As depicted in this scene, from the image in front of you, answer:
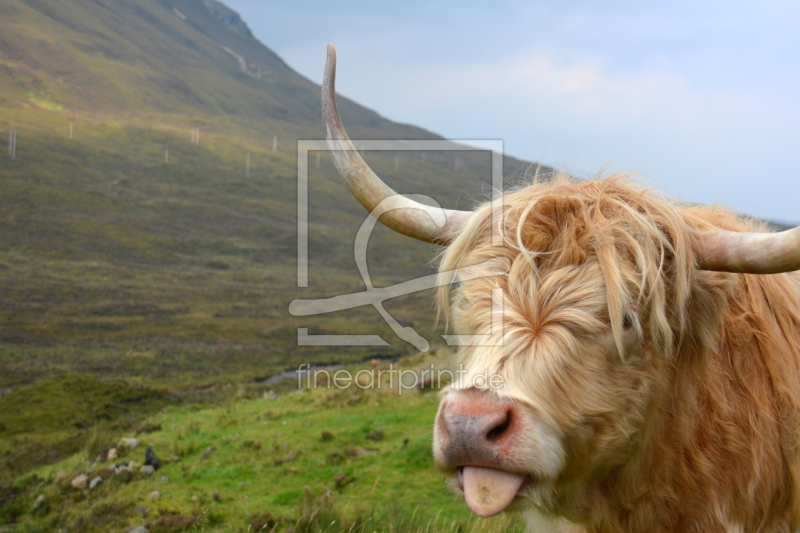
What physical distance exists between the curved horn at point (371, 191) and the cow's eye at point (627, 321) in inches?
39.2

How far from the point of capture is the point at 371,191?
2.73m

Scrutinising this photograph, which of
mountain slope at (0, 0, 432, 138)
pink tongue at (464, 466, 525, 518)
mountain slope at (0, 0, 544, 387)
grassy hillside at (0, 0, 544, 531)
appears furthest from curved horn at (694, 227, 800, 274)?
mountain slope at (0, 0, 432, 138)

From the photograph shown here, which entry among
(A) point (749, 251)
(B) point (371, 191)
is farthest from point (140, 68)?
(A) point (749, 251)

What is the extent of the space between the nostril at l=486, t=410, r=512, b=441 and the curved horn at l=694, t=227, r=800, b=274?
1116 mm

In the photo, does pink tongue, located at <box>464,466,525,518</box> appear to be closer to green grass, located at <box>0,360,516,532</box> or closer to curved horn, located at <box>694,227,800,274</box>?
curved horn, located at <box>694,227,800,274</box>

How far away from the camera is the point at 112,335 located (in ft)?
69.1

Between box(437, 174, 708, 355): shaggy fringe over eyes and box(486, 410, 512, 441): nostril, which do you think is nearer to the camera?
box(486, 410, 512, 441): nostril

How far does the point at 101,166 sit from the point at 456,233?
225 ft

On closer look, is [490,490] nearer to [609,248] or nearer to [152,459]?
[609,248]

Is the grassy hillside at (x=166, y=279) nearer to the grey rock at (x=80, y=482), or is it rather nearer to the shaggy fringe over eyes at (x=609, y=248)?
the grey rock at (x=80, y=482)

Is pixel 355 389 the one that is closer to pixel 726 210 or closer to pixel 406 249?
pixel 726 210

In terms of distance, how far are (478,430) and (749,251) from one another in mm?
1272

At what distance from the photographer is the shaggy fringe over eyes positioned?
221cm

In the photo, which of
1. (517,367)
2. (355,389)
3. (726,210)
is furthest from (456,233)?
(355,389)
